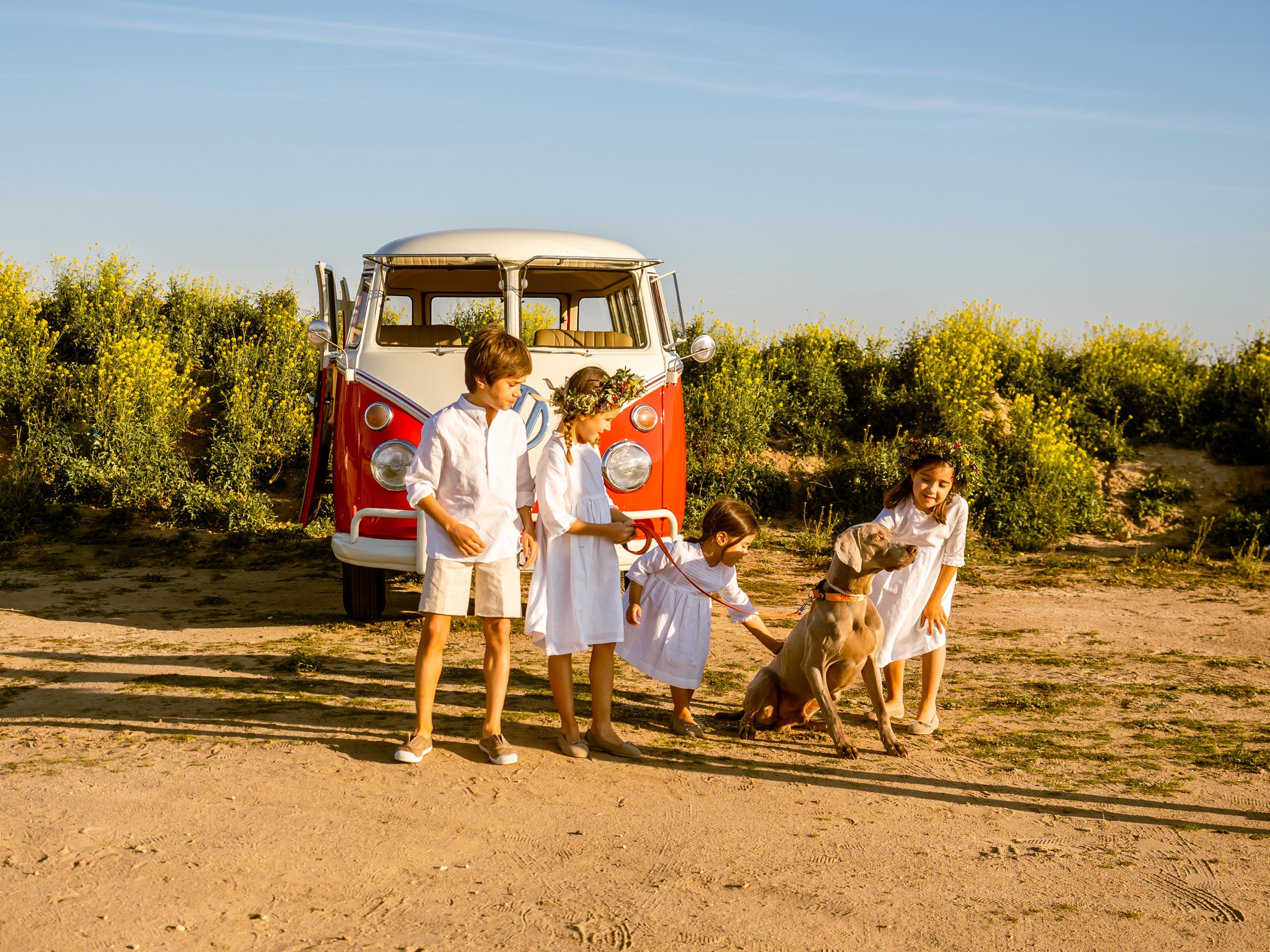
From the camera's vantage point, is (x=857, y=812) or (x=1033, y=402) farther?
(x=1033, y=402)

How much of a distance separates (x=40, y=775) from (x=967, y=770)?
3.88 m

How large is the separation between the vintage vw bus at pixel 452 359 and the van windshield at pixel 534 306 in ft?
0.04

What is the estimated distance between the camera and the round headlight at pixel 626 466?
6.82 meters

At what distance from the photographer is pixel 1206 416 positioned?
46.4 feet

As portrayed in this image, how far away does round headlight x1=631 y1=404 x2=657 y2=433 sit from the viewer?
6992 mm

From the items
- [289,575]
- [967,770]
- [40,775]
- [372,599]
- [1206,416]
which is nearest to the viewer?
[40,775]

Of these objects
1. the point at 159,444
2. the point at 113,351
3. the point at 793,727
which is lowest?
the point at 793,727

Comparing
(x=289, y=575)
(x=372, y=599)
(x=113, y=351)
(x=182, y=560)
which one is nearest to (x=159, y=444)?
(x=113, y=351)

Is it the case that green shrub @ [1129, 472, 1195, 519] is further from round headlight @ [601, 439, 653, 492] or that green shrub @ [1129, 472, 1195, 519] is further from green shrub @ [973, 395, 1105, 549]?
round headlight @ [601, 439, 653, 492]

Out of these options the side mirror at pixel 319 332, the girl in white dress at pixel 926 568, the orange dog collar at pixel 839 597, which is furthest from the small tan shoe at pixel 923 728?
the side mirror at pixel 319 332

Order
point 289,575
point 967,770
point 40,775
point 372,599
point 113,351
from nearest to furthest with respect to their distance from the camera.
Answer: point 40,775, point 967,770, point 372,599, point 289,575, point 113,351

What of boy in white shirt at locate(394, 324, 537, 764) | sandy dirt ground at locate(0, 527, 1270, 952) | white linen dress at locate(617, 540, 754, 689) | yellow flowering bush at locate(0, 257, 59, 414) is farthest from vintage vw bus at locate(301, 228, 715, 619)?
yellow flowering bush at locate(0, 257, 59, 414)

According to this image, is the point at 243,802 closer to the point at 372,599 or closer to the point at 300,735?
the point at 300,735

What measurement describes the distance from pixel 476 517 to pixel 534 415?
7.57 feet
